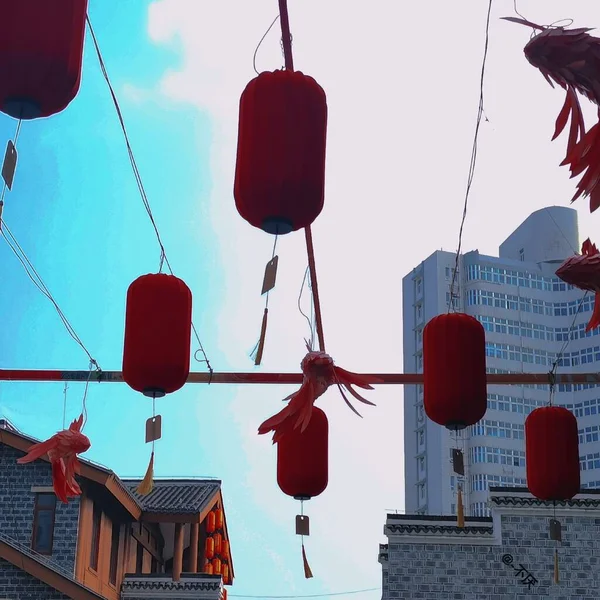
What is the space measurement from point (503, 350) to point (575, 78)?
63.6 meters

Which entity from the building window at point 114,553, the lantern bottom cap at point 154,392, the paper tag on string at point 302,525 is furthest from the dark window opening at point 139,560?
the lantern bottom cap at point 154,392

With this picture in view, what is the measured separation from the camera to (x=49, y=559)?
15734mm

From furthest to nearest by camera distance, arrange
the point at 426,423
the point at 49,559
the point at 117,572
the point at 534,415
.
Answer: the point at 426,423 < the point at 117,572 < the point at 49,559 < the point at 534,415

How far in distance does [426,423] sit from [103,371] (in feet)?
184

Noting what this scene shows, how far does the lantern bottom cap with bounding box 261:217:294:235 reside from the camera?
13.3ft

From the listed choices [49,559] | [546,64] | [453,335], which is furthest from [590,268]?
[49,559]

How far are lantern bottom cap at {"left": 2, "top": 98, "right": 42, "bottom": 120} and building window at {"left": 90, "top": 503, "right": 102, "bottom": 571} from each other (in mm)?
13717

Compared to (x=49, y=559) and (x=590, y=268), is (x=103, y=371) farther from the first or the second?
(x=49, y=559)

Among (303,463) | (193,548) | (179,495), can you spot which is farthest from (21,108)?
(179,495)

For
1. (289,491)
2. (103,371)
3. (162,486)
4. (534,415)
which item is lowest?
(289,491)

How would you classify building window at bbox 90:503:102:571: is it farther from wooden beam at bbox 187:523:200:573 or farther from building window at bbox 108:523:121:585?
wooden beam at bbox 187:523:200:573

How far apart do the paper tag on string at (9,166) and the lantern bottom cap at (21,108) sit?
28.7 inches

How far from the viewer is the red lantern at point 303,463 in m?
7.69

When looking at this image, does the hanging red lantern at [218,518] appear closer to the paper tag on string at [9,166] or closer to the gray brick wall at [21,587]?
the gray brick wall at [21,587]
